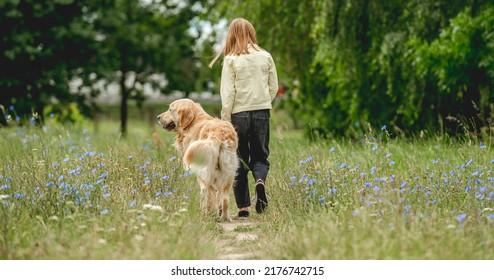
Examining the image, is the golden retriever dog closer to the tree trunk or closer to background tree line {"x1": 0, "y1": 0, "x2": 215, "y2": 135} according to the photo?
background tree line {"x1": 0, "y1": 0, "x2": 215, "y2": 135}

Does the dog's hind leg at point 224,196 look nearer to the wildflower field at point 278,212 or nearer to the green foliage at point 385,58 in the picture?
the wildflower field at point 278,212

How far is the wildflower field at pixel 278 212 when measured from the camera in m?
4.75

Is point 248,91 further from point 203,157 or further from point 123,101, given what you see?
point 123,101

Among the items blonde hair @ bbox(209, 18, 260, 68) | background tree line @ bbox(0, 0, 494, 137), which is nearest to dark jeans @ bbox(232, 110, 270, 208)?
blonde hair @ bbox(209, 18, 260, 68)

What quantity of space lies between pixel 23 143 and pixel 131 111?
29.4 meters

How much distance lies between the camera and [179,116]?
7.41 meters

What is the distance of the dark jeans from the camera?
7.30 meters

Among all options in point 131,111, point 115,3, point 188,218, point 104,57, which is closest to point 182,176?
point 188,218

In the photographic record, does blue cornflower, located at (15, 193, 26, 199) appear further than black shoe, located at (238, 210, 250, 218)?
No

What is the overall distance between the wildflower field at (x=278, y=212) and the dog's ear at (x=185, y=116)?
49cm

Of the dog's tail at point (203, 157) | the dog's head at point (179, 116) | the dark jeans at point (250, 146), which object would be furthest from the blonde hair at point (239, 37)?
the dog's tail at point (203, 157)

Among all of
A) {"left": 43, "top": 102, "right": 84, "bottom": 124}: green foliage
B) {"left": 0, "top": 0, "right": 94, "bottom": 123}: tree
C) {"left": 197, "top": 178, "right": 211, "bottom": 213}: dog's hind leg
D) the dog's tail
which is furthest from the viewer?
{"left": 43, "top": 102, "right": 84, "bottom": 124}: green foliage

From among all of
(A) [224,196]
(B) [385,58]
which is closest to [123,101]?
(B) [385,58]

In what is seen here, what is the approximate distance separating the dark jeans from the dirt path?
15.5 inches
